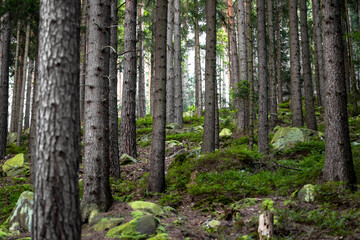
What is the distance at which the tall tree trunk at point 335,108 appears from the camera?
19.9ft

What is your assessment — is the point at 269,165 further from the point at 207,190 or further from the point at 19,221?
the point at 19,221

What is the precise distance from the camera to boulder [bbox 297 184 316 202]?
18.9ft

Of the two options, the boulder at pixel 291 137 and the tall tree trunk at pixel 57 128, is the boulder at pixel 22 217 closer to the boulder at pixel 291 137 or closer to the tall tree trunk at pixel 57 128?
the tall tree trunk at pixel 57 128

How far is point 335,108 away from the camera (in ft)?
20.0

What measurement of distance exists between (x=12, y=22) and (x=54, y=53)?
15942 mm

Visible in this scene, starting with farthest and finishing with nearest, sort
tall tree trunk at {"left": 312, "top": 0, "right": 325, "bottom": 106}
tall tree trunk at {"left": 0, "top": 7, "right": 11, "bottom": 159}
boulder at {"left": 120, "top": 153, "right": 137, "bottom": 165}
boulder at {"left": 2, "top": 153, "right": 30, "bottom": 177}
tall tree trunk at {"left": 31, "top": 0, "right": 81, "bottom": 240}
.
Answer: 1. tall tree trunk at {"left": 312, "top": 0, "right": 325, "bottom": 106}
2. tall tree trunk at {"left": 0, "top": 7, "right": 11, "bottom": 159}
3. boulder at {"left": 2, "top": 153, "right": 30, "bottom": 177}
4. boulder at {"left": 120, "top": 153, "right": 137, "bottom": 165}
5. tall tree trunk at {"left": 31, "top": 0, "right": 81, "bottom": 240}

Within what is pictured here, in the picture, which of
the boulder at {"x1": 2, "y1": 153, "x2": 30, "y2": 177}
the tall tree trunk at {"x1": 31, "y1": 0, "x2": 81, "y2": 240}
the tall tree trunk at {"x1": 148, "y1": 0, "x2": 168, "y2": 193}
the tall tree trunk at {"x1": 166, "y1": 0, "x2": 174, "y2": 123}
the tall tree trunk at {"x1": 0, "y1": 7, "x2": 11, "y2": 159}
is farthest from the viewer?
the tall tree trunk at {"x1": 166, "y1": 0, "x2": 174, "y2": 123}

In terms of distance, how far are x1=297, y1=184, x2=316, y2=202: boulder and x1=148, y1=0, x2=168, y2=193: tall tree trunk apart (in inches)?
128

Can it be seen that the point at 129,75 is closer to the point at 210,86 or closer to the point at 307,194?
the point at 210,86

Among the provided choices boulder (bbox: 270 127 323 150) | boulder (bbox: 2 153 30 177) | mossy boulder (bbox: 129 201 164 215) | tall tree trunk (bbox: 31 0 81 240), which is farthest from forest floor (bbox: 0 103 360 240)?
tall tree trunk (bbox: 31 0 81 240)

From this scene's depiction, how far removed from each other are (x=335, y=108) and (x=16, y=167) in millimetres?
11872

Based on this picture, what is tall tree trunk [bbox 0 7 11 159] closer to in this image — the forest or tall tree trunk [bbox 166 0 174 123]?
the forest

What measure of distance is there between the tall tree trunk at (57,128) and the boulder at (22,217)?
3420 millimetres

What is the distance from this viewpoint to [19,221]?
6004 mm
